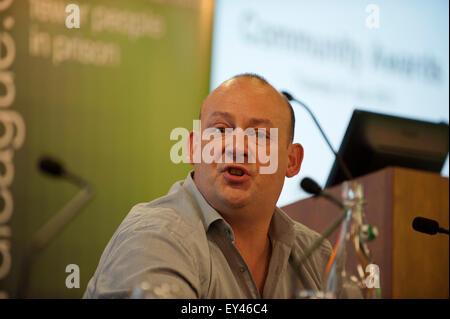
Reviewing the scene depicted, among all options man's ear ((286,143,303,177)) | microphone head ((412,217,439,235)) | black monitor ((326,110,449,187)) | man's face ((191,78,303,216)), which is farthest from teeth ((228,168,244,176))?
black monitor ((326,110,449,187))

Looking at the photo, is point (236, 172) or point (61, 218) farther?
point (61, 218)

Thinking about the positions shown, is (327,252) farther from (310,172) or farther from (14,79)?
(14,79)

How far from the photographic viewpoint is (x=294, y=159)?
1.46 metres

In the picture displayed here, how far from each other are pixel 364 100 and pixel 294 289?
258 cm

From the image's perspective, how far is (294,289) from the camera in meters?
0.71

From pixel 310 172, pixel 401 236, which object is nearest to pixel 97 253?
pixel 310 172

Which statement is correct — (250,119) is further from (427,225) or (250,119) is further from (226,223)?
(427,225)

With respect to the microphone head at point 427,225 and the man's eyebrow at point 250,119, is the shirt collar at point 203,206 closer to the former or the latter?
the man's eyebrow at point 250,119

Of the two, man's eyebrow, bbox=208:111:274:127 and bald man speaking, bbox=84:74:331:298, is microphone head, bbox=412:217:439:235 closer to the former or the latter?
bald man speaking, bbox=84:74:331:298

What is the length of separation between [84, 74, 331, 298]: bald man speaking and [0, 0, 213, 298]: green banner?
143cm

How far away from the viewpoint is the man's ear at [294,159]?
56.9 inches

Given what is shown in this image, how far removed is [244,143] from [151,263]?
36 cm

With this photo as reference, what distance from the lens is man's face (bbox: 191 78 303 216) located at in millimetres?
1178
